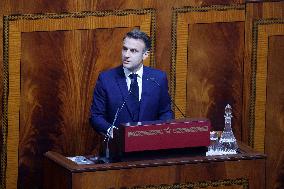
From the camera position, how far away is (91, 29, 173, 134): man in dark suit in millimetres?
5391

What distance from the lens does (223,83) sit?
6.36 metres

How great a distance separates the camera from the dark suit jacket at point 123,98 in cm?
544

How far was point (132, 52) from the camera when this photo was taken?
17.6 feet

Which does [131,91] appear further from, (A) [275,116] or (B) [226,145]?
(A) [275,116]

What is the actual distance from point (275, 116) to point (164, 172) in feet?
4.83

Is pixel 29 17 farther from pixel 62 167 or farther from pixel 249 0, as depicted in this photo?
pixel 249 0

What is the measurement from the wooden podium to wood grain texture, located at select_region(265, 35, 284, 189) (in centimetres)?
102

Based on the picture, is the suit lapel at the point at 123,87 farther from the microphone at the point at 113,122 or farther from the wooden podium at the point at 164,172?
the wooden podium at the point at 164,172

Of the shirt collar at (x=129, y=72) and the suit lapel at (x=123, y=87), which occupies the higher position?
the shirt collar at (x=129, y=72)

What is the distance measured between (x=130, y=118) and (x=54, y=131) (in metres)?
0.64

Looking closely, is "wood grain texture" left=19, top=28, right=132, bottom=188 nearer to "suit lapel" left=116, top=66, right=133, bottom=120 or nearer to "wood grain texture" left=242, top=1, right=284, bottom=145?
"suit lapel" left=116, top=66, right=133, bottom=120

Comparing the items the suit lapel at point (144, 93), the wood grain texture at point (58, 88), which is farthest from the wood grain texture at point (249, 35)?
the suit lapel at point (144, 93)

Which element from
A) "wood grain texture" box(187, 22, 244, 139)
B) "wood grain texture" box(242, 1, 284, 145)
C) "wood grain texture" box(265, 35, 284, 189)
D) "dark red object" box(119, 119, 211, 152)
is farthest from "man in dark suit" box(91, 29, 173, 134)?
"wood grain texture" box(265, 35, 284, 189)

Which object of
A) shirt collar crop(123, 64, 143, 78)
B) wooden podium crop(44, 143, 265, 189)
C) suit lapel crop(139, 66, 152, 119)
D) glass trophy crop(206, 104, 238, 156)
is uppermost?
shirt collar crop(123, 64, 143, 78)
